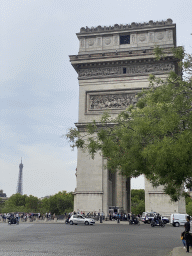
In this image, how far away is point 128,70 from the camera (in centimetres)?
4094

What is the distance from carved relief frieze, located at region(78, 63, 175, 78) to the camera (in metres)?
39.8

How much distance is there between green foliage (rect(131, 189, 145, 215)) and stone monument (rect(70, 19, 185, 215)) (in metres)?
60.1

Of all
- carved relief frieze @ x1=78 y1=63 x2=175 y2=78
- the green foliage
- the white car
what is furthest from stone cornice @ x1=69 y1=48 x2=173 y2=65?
the green foliage

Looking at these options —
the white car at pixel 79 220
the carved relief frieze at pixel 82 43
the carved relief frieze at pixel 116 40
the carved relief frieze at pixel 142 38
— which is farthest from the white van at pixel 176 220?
the carved relief frieze at pixel 82 43

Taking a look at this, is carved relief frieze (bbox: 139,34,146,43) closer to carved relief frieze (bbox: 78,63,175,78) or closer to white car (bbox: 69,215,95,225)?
carved relief frieze (bbox: 78,63,175,78)

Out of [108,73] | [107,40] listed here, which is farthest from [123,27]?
[108,73]

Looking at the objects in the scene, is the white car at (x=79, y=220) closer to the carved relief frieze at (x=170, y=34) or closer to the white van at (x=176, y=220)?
the white van at (x=176, y=220)

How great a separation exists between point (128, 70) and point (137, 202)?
7435 cm

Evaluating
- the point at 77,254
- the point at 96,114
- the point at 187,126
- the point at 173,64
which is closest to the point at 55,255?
the point at 77,254

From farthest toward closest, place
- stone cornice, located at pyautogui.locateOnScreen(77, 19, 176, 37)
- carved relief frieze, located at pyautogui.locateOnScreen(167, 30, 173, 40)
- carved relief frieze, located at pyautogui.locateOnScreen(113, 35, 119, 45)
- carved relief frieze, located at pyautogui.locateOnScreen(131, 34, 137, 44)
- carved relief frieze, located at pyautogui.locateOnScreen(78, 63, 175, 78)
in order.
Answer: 1. carved relief frieze, located at pyautogui.locateOnScreen(113, 35, 119, 45)
2. carved relief frieze, located at pyautogui.locateOnScreen(131, 34, 137, 44)
3. stone cornice, located at pyautogui.locateOnScreen(77, 19, 176, 37)
4. carved relief frieze, located at pyautogui.locateOnScreen(167, 30, 173, 40)
5. carved relief frieze, located at pyautogui.locateOnScreen(78, 63, 175, 78)

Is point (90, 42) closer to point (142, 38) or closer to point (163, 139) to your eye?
point (142, 38)

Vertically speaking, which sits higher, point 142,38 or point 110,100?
point 142,38

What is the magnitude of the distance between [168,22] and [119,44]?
701 centimetres

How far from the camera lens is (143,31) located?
42.2 m
